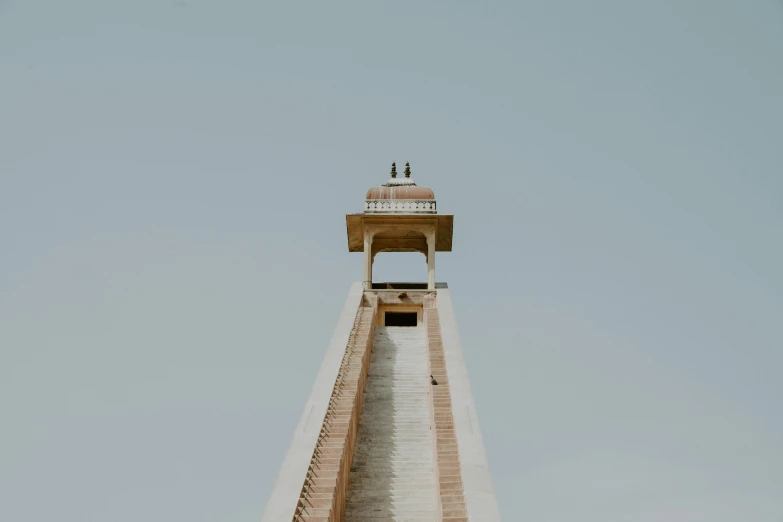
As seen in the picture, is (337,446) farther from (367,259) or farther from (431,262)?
(431,262)

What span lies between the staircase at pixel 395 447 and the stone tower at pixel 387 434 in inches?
0.7

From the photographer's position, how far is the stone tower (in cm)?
966

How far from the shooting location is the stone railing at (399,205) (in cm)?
2219

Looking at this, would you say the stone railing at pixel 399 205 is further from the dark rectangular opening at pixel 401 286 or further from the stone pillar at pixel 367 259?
the dark rectangular opening at pixel 401 286

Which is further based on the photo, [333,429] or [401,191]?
[401,191]

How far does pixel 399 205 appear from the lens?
22.3 metres

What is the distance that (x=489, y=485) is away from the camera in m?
9.88

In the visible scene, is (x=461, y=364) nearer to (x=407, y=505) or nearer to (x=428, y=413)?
(x=428, y=413)

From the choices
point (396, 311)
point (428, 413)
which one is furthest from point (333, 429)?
point (396, 311)

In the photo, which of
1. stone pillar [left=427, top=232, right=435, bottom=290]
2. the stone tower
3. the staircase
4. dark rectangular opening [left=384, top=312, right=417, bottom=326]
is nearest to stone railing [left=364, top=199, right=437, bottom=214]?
stone pillar [left=427, top=232, right=435, bottom=290]

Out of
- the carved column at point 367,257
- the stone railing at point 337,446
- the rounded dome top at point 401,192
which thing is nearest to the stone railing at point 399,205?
the rounded dome top at point 401,192

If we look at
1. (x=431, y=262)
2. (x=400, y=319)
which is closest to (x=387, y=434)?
(x=400, y=319)

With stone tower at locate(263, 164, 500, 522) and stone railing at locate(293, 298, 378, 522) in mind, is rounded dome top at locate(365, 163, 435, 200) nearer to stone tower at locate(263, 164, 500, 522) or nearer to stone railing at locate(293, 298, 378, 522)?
stone tower at locate(263, 164, 500, 522)

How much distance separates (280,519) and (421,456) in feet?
11.1
